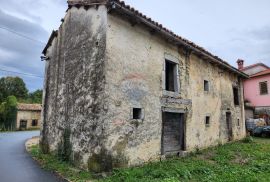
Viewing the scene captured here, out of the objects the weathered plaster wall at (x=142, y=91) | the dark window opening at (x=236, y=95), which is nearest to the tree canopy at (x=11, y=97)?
the dark window opening at (x=236, y=95)

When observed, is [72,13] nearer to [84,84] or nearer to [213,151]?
[84,84]

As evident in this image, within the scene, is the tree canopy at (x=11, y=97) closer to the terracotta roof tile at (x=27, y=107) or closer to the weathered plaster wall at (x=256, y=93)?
the terracotta roof tile at (x=27, y=107)

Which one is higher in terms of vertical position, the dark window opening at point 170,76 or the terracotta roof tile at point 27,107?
the dark window opening at point 170,76

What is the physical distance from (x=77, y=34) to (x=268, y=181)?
26.5 feet

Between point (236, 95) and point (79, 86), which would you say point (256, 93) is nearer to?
point (236, 95)

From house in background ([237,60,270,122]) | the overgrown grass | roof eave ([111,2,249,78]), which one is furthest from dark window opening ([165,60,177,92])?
house in background ([237,60,270,122])

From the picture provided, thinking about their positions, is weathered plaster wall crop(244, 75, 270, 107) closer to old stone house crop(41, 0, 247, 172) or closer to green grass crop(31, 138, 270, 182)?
old stone house crop(41, 0, 247, 172)

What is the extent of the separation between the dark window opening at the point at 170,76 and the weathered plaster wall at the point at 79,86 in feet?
12.5

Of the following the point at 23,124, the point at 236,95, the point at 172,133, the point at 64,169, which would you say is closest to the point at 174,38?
the point at 172,133

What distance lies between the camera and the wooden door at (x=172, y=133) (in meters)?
9.33

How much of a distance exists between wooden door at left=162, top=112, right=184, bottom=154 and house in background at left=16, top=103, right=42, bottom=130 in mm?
30032

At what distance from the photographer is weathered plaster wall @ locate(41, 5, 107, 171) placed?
7.31 m

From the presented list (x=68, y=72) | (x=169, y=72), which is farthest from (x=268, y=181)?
A: (x=68, y=72)

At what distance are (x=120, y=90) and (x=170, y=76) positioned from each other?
3654mm
